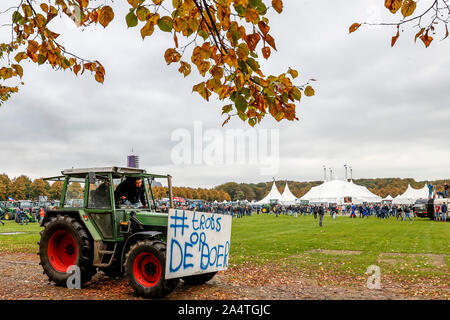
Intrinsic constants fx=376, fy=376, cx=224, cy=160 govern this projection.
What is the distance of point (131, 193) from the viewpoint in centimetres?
814

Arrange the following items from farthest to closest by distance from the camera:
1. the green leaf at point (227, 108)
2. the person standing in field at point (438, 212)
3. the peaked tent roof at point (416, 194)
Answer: the peaked tent roof at point (416, 194) → the person standing in field at point (438, 212) → the green leaf at point (227, 108)

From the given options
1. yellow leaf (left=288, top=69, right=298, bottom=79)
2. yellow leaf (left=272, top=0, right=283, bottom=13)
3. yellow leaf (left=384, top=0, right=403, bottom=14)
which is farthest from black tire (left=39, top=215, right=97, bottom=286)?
yellow leaf (left=384, top=0, right=403, bottom=14)

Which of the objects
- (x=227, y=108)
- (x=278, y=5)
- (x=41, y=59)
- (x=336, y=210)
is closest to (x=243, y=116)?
(x=227, y=108)

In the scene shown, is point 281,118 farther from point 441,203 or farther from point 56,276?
point 441,203

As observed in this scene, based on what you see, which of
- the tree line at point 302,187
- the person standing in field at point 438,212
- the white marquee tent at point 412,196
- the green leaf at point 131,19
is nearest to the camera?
the green leaf at point 131,19

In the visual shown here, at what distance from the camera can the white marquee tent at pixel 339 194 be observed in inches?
2383

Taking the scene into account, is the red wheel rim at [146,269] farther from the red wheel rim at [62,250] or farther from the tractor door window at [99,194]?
the red wheel rim at [62,250]

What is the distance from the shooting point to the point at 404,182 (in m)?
152

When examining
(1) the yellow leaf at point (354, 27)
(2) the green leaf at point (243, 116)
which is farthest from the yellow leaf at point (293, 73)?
(2) the green leaf at point (243, 116)

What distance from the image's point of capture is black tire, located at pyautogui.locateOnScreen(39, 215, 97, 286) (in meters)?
7.33

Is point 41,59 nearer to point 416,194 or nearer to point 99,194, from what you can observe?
point 99,194

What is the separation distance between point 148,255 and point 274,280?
123 inches

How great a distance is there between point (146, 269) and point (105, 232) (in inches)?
54.7
